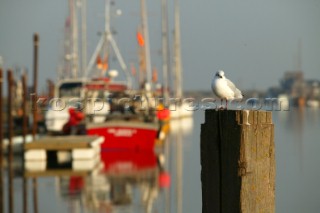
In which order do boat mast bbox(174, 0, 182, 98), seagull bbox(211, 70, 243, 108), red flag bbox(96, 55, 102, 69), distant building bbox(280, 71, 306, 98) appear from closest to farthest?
seagull bbox(211, 70, 243, 108) → red flag bbox(96, 55, 102, 69) → boat mast bbox(174, 0, 182, 98) → distant building bbox(280, 71, 306, 98)

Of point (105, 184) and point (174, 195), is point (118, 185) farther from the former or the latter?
point (174, 195)

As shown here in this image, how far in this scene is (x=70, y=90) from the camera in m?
42.0

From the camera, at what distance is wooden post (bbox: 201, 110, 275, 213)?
5566mm

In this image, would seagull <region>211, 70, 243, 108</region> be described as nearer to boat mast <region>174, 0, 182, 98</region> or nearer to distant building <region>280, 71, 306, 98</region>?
boat mast <region>174, 0, 182, 98</region>

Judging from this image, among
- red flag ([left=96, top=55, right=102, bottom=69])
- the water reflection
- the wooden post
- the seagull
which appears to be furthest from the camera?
red flag ([left=96, top=55, right=102, bottom=69])

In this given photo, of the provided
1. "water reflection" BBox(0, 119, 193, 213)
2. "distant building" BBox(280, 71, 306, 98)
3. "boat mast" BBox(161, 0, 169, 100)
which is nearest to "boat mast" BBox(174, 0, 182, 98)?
"boat mast" BBox(161, 0, 169, 100)

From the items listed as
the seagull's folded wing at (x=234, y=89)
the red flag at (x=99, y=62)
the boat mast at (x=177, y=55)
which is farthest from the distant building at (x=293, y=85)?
the seagull's folded wing at (x=234, y=89)

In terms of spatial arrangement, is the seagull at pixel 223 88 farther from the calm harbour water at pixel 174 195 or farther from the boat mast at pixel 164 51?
the boat mast at pixel 164 51

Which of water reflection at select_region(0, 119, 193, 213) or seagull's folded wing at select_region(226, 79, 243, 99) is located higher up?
seagull's folded wing at select_region(226, 79, 243, 99)

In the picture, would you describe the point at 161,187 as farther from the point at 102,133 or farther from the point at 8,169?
the point at 102,133

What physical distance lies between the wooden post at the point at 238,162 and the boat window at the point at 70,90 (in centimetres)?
3573

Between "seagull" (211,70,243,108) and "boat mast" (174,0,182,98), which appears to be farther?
"boat mast" (174,0,182,98)

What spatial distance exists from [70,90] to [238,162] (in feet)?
121

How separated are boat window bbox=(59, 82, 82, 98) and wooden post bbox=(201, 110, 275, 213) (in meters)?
35.7
